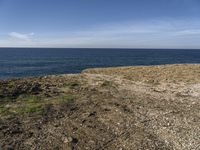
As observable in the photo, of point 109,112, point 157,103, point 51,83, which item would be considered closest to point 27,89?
point 51,83

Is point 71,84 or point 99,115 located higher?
point 71,84

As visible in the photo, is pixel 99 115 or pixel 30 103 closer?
pixel 99 115

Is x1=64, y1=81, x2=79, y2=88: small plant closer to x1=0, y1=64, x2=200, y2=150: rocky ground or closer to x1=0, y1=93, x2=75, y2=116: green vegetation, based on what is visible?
x1=0, y1=64, x2=200, y2=150: rocky ground

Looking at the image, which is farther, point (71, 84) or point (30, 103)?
point (71, 84)

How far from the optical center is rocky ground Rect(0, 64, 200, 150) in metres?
14.6

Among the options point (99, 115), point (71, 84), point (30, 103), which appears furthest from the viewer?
point (71, 84)

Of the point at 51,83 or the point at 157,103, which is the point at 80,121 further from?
the point at 51,83

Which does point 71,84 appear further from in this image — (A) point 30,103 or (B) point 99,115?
(B) point 99,115

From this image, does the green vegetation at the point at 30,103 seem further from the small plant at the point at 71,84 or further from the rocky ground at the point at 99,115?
the small plant at the point at 71,84

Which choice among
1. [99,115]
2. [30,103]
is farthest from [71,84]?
[99,115]

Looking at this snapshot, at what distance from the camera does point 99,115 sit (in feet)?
61.0

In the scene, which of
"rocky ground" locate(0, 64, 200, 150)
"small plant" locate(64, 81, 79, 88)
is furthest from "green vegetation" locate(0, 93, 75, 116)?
"small plant" locate(64, 81, 79, 88)

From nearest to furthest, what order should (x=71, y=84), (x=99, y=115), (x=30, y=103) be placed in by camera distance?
1. (x=99, y=115)
2. (x=30, y=103)
3. (x=71, y=84)

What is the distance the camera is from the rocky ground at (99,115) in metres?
14.6
